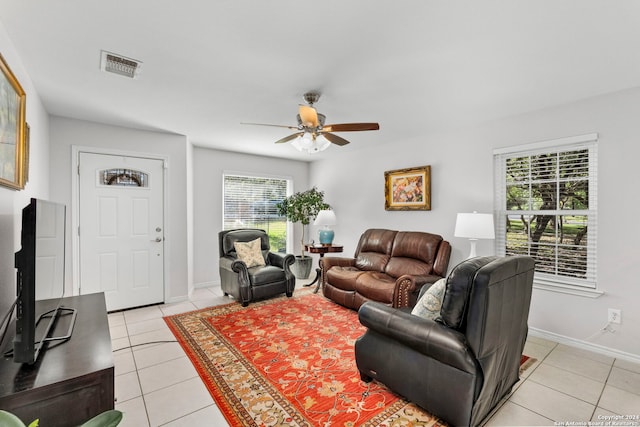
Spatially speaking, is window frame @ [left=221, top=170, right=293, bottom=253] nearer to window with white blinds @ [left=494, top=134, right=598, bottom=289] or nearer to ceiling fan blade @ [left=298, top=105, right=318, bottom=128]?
ceiling fan blade @ [left=298, top=105, right=318, bottom=128]

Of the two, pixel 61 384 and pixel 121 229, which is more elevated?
pixel 121 229

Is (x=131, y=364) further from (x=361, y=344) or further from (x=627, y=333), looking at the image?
(x=627, y=333)

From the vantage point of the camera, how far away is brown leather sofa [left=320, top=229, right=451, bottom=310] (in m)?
3.23

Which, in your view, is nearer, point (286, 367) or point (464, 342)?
point (464, 342)

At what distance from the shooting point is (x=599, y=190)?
274 centimetres

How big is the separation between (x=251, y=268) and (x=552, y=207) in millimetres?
3739

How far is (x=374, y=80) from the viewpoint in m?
2.44

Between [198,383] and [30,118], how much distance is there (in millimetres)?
2548

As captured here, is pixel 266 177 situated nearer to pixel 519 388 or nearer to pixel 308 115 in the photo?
pixel 308 115

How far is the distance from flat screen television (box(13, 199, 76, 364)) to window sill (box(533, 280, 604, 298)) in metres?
4.00

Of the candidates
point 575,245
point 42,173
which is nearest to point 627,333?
point 575,245

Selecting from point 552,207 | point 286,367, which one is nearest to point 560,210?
point 552,207

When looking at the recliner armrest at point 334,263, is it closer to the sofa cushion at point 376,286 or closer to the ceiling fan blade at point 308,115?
the sofa cushion at point 376,286

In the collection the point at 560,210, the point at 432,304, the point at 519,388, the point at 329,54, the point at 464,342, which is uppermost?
the point at 329,54
